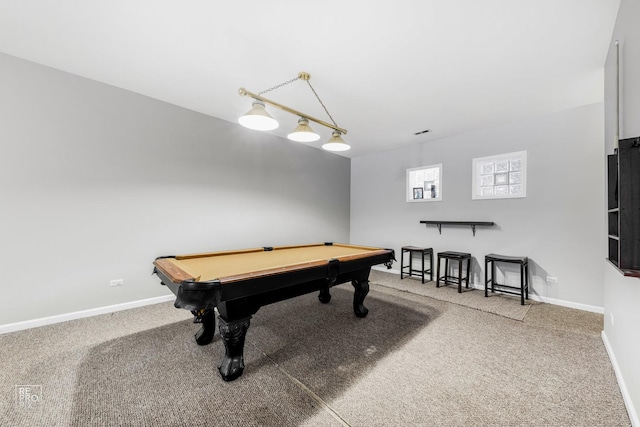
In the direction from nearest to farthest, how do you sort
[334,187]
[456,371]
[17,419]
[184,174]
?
[17,419] < [456,371] < [184,174] < [334,187]

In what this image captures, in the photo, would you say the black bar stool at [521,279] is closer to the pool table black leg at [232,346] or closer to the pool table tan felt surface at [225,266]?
the pool table tan felt surface at [225,266]

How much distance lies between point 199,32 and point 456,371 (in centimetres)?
354

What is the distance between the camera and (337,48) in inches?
91.4

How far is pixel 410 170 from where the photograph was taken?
5258 millimetres

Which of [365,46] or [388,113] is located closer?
[365,46]

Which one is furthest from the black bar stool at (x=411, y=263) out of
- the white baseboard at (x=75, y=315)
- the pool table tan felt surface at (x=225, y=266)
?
the white baseboard at (x=75, y=315)

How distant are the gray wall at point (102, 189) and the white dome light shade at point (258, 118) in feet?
6.24

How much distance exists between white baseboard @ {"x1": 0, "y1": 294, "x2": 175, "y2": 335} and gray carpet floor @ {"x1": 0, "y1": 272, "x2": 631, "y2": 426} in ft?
0.32

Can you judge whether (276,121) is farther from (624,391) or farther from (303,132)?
(624,391)

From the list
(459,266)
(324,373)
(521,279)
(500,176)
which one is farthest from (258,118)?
(500,176)

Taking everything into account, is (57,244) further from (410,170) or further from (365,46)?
(410,170)

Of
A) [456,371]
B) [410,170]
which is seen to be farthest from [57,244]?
[410,170]

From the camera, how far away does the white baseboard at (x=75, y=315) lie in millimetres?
2543

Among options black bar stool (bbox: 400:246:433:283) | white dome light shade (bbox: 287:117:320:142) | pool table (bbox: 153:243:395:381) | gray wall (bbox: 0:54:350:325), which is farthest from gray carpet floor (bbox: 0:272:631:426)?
white dome light shade (bbox: 287:117:320:142)
